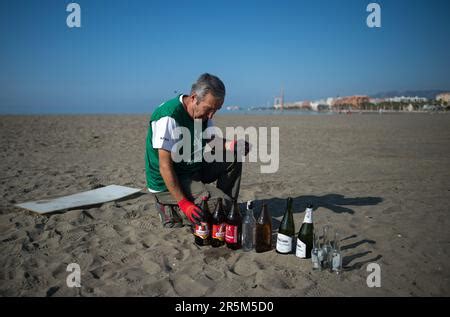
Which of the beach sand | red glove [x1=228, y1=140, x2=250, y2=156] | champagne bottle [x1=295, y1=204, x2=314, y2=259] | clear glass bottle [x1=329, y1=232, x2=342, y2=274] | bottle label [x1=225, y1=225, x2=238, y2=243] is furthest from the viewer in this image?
red glove [x1=228, y1=140, x2=250, y2=156]

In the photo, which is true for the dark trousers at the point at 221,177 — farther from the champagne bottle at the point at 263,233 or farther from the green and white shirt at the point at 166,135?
the champagne bottle at the point at 263,233

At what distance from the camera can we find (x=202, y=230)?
3648 millimetres

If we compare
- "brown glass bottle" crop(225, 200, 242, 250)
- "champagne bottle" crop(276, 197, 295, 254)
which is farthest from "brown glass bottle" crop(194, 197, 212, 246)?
"champagne bottle" crop(276, 197, 295, 254)

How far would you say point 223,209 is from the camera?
3725 millimetres

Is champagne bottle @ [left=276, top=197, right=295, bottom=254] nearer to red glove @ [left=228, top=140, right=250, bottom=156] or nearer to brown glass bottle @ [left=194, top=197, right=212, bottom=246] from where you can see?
brown glass bottle @ [left=194, top=197, right=212, bottom=246]

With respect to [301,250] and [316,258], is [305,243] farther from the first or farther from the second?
[316,258]

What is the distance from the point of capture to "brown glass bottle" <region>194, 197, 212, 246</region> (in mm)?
3625

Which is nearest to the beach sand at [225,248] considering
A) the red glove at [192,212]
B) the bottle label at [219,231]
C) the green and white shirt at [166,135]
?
the bottle label at [219,231]

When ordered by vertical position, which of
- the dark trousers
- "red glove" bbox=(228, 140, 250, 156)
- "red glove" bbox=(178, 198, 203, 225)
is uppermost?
"red glove" bbox=(228, 140, 250, 156)

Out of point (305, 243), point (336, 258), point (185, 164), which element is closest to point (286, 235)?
point (305, 243)

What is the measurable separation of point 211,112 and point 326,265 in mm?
2222

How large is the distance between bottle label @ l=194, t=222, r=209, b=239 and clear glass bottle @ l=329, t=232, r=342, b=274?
145 centimetres

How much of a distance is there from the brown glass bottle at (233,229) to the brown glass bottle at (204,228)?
249 millimetres
